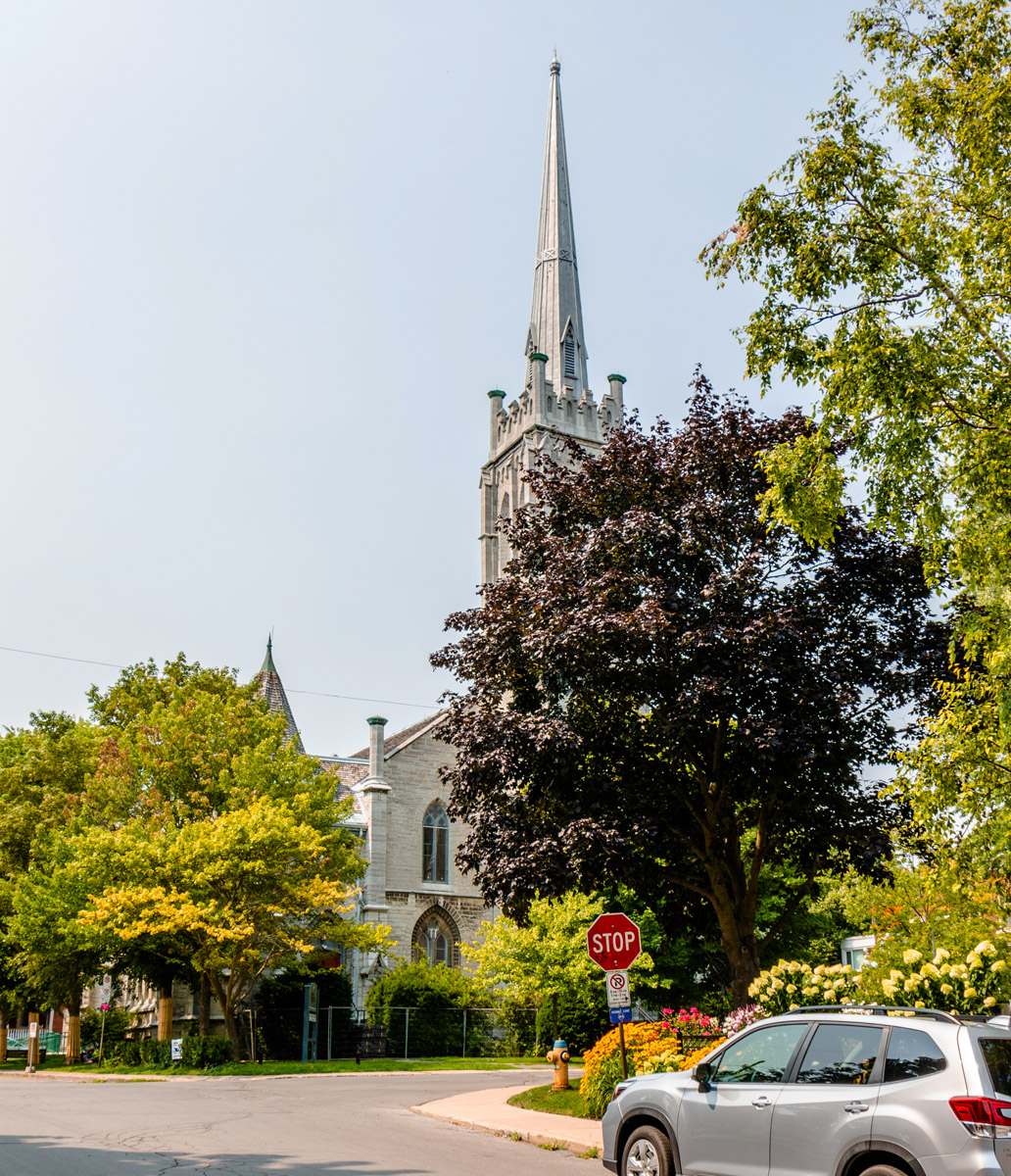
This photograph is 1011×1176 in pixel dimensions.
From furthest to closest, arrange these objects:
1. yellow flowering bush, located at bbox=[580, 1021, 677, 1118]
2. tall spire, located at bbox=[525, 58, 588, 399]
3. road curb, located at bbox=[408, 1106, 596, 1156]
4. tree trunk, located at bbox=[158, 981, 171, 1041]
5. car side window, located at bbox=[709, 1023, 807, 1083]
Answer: tall spire, located at bbox=[525, 58, 588, 399], tree trunk, located at bbox=[158, 981, 171, 1041], yellow flowering bush, located at bbox=[580, 1021, 677, 1118], road curb, located at bbox=[408, 1106, 596, 1156], car side window, located at bbox=[709, 1023, 807, 1083]

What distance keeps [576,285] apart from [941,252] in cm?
5406

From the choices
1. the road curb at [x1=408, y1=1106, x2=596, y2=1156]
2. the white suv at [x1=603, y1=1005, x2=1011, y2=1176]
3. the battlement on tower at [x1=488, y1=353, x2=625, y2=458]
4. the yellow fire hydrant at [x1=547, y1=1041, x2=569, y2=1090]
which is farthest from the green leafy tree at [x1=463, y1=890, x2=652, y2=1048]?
the battlement on tower at [x1=488, y1=353, x2=625, y2=458]

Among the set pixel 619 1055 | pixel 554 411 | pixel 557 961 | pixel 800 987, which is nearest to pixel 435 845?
pixel 557 961

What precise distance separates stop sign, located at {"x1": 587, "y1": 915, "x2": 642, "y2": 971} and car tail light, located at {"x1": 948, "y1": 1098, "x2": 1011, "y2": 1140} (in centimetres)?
693

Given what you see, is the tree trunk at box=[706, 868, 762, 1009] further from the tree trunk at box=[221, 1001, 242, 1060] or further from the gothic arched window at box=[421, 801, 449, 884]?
the gothic arched window at box=[421, 801, 449, 884]

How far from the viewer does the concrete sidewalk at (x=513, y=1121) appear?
14.1 metres

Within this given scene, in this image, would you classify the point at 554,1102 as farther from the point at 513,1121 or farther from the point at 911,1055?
the point at 911,1055

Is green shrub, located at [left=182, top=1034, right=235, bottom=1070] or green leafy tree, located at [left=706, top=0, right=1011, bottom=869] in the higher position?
green leafy tree, located at [left=706, top=0, right=1011, bottom=869]

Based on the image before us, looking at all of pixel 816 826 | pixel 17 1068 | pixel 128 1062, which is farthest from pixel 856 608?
pixel 17 1068

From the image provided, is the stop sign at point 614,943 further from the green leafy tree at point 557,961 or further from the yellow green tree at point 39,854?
the yellow green tree at point 39,854

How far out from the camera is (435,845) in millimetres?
47250

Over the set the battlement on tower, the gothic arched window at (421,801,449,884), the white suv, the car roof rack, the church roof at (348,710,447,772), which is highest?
the battlement on tower

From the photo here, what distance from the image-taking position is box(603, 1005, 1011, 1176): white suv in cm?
707

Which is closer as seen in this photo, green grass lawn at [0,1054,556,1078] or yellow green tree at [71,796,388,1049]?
green grass lawn at [0,1054,556,1078]
